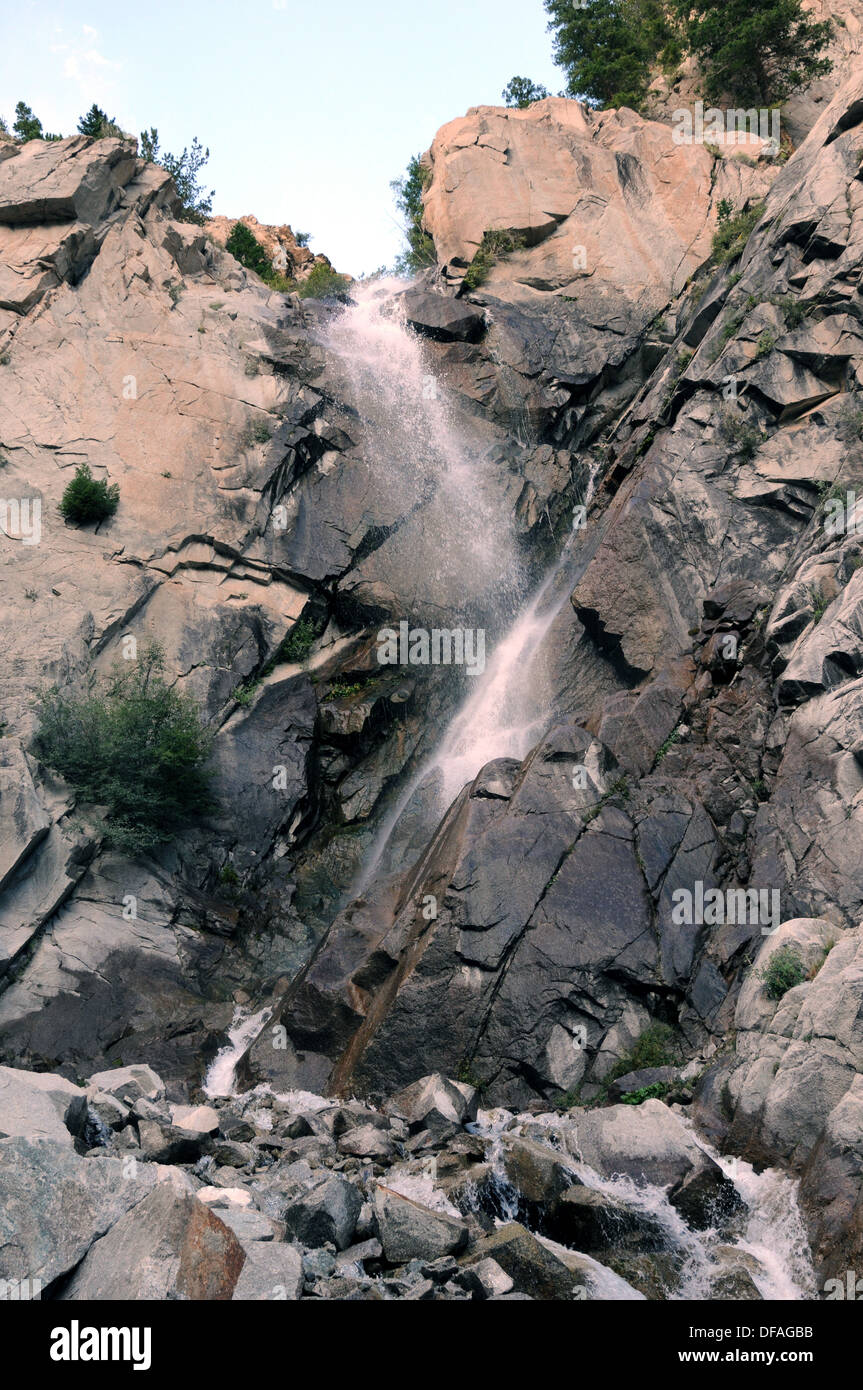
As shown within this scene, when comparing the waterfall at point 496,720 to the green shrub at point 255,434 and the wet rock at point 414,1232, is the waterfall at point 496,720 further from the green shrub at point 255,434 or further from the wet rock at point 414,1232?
the wet rock at point 414,1232

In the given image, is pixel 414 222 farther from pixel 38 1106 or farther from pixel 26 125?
pixel 38 1106

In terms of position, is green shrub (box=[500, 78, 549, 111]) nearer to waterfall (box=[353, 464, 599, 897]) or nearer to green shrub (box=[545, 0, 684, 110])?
green shrub (box=[545, 0, 684, 110])

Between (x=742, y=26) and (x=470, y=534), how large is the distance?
19.6 m

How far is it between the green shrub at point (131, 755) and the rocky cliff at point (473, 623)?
51 centimetres

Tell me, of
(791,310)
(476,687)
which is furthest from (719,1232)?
(791,310)

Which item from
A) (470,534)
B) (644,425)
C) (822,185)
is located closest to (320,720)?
(470,534)

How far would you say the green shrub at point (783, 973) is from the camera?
11.4m

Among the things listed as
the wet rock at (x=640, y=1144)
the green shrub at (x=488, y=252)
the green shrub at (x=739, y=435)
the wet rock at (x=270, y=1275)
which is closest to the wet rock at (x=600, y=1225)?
Answer: the wet rock at (x=640, y=1144)

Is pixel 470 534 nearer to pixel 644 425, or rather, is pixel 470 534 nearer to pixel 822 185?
pixel 644 425

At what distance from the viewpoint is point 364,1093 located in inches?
525

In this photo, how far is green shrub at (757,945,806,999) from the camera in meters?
11.4

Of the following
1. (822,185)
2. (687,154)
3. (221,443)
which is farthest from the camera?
Answer: (687,154)

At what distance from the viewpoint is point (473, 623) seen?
74.4 ft
